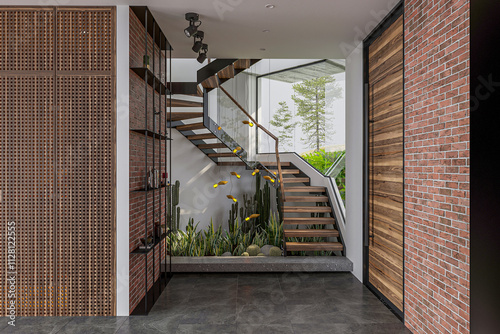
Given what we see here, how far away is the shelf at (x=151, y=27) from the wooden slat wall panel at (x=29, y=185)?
1.09 metres

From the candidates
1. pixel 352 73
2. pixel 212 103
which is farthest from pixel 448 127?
pixel 212 103

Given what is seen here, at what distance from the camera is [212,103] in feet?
19.3

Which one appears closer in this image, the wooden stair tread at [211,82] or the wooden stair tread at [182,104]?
the wooden stair tread at [211,82]

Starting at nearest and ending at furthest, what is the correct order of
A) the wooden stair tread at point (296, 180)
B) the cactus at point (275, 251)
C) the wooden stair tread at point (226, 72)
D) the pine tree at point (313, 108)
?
the cactus at point (275, 251), the wooden stair tread at point (226, 72), the wooden stair tread at point (296, 180), the pine tree at point (313, 108)

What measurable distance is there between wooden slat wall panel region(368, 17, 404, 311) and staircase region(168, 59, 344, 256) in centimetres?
122

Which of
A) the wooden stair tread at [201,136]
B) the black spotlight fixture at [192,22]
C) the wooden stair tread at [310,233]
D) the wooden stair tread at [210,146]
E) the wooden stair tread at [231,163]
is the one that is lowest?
the wooden stair tread at [310,233]

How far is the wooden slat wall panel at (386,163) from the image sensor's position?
130 inches

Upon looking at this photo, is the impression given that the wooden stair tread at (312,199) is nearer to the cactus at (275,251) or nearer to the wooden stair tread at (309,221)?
the wooden stair tread at (309,221)

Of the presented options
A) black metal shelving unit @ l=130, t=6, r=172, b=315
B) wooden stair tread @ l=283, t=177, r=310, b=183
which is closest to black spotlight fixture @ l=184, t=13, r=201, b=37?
black metal shelving unit @ l=130, t=6, r=172, b=315

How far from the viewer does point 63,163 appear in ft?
11.0

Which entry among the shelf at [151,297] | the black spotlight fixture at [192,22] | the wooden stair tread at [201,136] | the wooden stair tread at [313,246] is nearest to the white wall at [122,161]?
the shelf at [151,297]

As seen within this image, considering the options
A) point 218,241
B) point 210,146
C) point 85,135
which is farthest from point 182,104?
point 85,135

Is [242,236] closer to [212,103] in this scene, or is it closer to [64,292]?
[212,103]

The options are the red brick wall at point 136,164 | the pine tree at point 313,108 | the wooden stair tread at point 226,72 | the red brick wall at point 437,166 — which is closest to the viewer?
the red brick wall at point 437,166
